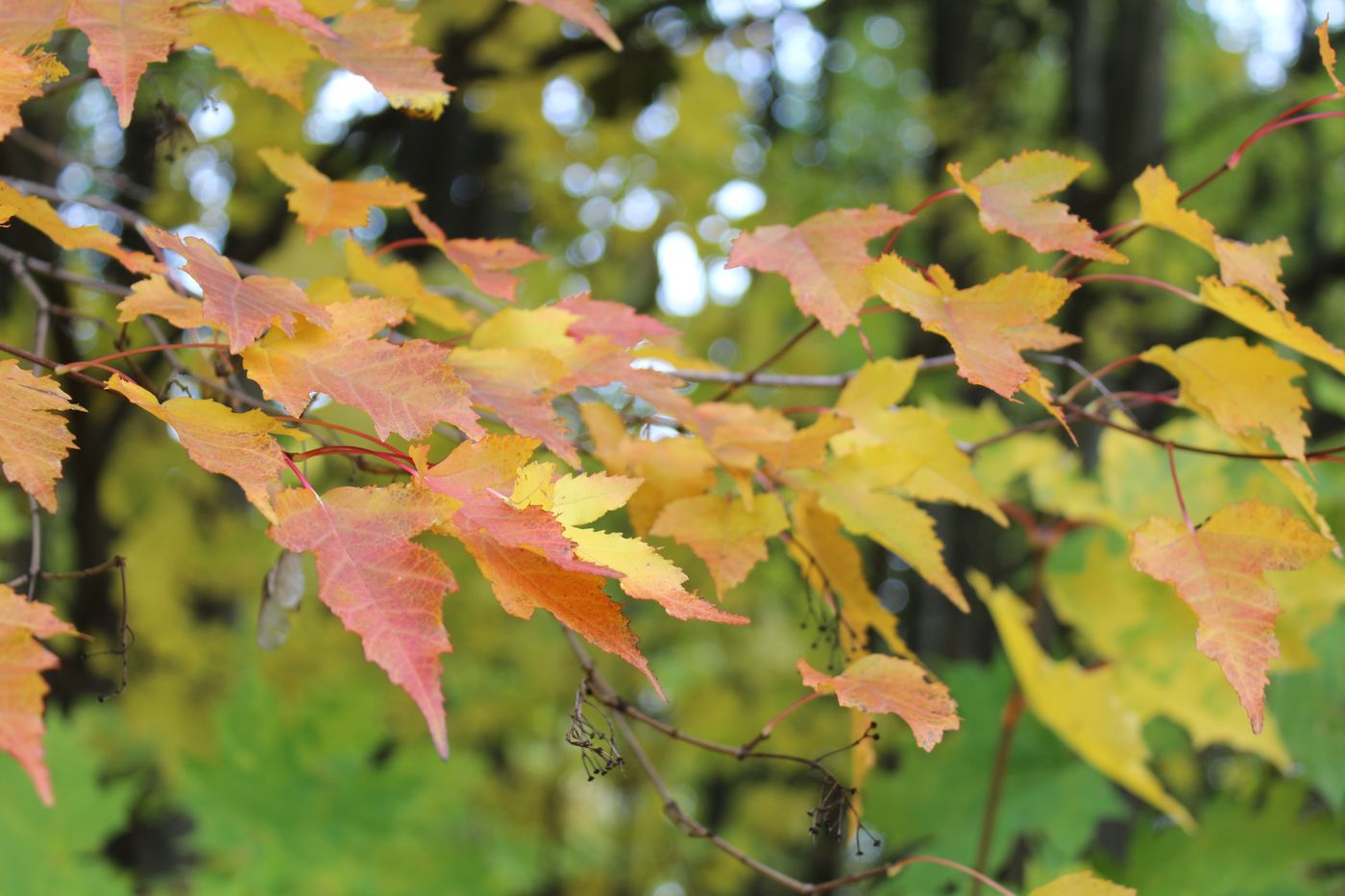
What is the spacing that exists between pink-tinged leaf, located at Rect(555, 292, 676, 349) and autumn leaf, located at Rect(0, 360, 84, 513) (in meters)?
0.38

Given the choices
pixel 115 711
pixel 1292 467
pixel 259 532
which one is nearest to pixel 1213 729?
pixel 1292 467

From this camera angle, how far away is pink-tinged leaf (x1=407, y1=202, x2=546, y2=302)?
0.87 m

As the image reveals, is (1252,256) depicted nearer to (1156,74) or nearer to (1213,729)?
(1213,729)

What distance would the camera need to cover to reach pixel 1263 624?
2.10 feet

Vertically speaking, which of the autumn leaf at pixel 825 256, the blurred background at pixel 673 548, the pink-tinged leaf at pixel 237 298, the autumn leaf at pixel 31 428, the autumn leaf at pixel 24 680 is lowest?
Result: the blurred background at pixel 673 548

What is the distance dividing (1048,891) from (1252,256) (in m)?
0.42

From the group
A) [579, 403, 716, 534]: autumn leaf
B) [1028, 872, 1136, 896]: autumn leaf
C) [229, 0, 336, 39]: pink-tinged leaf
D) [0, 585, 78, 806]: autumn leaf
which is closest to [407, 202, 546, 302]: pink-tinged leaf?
[579, 403, 716, 534]: autumn leaf

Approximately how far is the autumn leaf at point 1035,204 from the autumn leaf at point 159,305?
0.47m

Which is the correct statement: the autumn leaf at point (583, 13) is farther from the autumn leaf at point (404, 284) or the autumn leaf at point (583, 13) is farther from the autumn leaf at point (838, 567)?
the autumn leaf at point (838, 567)

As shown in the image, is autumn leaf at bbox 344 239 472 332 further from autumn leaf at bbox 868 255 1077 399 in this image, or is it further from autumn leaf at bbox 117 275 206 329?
autumn leaf at bbox 868 255 1077 399

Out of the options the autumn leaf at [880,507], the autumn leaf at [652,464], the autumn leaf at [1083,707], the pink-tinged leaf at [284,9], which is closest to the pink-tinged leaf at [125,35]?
the pink-tinged leaf at [284,9]

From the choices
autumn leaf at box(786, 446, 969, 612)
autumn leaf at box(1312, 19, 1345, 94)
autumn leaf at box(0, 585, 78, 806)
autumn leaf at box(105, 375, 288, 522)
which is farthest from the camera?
autumn leaf at box(786, 446, 969, 612)

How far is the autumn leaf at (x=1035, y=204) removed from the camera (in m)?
0.69

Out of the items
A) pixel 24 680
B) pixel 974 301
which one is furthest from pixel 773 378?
pixel 24 680
